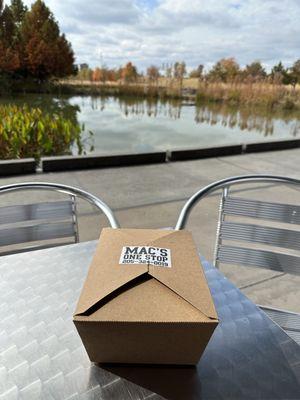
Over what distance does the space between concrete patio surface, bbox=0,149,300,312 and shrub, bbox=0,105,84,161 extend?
2.91 feet

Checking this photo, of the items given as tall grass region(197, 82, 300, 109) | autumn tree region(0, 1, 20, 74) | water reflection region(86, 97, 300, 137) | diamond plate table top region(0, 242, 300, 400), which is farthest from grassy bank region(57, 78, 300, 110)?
diamond plate table top region(0, 242, 300, 400)

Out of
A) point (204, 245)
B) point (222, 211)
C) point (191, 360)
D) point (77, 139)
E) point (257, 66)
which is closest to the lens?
point (191, 360)

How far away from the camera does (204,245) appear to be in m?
2.73

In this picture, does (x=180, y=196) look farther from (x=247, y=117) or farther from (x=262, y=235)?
(x=247, y=117)

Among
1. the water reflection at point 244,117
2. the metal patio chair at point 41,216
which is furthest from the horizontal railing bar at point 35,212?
the water reflection at point 244,117

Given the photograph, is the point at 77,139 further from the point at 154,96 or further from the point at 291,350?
the point at 154,96

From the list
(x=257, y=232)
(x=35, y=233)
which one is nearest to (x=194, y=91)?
(x=257, y=232)

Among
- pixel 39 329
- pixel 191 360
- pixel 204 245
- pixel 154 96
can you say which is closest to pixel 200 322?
pixel 191 360

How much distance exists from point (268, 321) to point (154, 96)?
64.7 feet

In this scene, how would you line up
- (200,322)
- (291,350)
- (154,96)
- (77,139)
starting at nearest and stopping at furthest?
(200,322), (291,350), (77,139), (154,96)

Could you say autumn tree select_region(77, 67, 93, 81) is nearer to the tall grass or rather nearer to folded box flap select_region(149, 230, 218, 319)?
the tall grass

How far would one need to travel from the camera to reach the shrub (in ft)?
15.7

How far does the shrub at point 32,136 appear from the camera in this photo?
4781 mm

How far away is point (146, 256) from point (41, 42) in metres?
27.3
